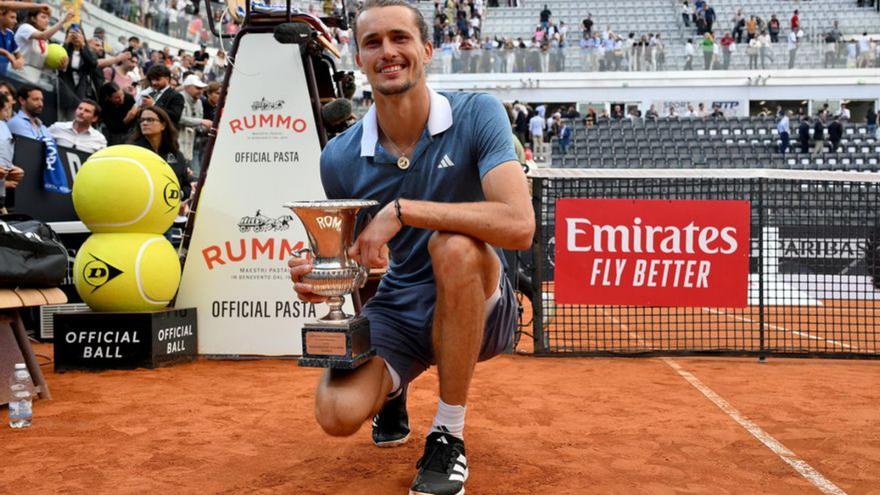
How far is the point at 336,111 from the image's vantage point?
18.8 feet

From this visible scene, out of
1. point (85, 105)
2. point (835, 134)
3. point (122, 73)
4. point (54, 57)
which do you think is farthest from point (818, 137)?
point (85, 105)

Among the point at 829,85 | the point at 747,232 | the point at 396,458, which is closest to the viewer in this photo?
the point at 396,458

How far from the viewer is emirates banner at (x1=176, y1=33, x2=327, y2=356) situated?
582 cm

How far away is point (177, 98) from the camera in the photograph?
312 inches

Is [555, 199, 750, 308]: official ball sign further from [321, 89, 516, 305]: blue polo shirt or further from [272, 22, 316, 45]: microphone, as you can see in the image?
[321, 89, 516, 305]: blue polo shirt

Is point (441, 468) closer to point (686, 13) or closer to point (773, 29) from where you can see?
point (773, 29)

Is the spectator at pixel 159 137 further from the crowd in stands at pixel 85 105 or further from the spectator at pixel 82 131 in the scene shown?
the spectator at pixel 82 131

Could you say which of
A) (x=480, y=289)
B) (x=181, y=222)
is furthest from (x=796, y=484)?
(x=181, y=222)

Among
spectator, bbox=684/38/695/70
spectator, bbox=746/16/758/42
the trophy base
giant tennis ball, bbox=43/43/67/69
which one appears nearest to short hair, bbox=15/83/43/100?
giant tennis ball, bbox=43/43/67/69

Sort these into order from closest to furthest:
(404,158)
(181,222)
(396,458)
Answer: (404,158) → (396,458) → (181,222)

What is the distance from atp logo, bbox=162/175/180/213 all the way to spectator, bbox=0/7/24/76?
3.77 meters

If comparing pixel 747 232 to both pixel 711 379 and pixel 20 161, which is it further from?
pixel 20 161

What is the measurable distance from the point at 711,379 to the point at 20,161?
223 inches

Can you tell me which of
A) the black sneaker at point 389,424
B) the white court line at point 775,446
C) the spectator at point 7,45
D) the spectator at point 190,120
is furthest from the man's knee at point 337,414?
the spectator at point 7,45
